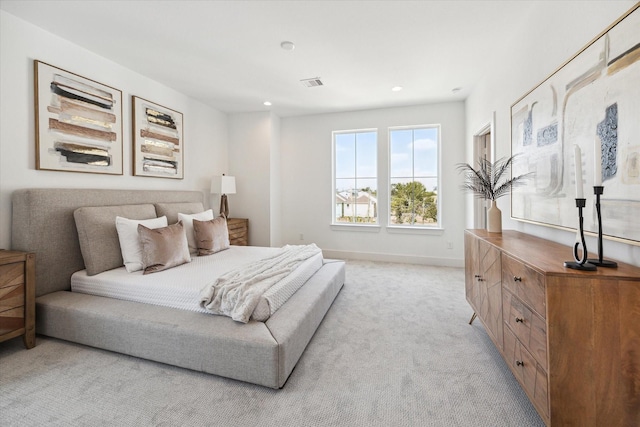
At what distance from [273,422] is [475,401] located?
3.68 ft

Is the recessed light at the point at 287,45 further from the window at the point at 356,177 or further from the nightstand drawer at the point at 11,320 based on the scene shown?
the nightstand drawer at the point at 11,320

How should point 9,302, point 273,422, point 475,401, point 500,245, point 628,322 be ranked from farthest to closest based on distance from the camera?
1. point 9,302
2. point 500,245
3. point 475,401
4. point 273,422
5. point 628,322

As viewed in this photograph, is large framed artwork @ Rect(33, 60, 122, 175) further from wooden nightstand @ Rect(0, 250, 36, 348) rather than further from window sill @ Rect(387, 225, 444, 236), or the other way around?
window sill @ Rect(387, 225, 444, 236)

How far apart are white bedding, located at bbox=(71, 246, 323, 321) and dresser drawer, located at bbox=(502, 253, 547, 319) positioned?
1.48 m

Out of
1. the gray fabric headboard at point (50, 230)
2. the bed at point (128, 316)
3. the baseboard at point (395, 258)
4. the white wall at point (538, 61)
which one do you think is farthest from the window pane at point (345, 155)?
the gray fabric headboard at point (50, 230)

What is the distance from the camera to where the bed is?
64.9 inches

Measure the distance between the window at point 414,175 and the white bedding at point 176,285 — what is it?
2.60 metres

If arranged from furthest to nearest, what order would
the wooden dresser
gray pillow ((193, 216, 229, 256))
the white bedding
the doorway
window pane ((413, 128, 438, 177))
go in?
window pane ((413, 128, 438, 177)), the doorway, gray pillow ((193, 216, 229, 256)), the white bedding, the wooden dresser

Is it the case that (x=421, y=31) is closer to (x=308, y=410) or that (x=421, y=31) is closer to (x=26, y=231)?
(x=308, y=410)

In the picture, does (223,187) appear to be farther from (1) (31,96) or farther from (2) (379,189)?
(2) (379,189)

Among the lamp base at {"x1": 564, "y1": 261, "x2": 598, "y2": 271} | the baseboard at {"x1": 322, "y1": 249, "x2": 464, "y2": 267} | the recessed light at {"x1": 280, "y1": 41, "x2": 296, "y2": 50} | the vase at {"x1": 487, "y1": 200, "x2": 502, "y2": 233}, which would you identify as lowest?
the baseboard at {"x1": 322, "y1": 249, "x2": 464, "y2": 267}

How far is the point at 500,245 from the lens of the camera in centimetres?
175

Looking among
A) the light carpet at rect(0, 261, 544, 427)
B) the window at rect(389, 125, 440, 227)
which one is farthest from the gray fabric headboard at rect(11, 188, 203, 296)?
the window at rect(389, 125, 440, 227)

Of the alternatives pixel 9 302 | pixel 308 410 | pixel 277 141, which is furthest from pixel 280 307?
pixel 277 141
